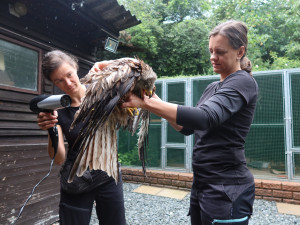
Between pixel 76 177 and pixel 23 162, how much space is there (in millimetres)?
2649

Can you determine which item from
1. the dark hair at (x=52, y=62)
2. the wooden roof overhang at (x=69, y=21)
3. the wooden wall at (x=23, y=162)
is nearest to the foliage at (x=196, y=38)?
the wooden roof overhang at (x=69, y=21)

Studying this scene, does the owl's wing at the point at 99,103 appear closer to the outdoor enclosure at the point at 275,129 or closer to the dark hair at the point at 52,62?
the dark hair at the point at 52,62

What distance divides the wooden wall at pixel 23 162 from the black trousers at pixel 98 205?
231 cm

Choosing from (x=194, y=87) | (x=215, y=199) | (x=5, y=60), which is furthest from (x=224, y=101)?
(x=194, y=87)

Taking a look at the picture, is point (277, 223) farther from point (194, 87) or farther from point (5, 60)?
point (5, 60)

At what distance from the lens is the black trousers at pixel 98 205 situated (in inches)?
64.7

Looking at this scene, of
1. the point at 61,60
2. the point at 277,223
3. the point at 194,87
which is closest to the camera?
the point at 61,60

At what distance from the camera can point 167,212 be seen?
15.2 feet

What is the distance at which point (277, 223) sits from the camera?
4137 millimetres

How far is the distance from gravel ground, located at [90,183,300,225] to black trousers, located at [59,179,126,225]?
8.97 feet

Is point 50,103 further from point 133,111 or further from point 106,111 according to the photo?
point 133,111

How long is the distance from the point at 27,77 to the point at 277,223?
5.11m

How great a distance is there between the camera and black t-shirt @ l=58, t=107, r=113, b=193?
1.60 metres

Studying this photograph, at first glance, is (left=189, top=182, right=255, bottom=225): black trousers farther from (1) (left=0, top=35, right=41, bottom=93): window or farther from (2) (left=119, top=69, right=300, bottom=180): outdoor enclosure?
(2) (left=119, top=69, right=300, bottom=180): outdoor enclosure
